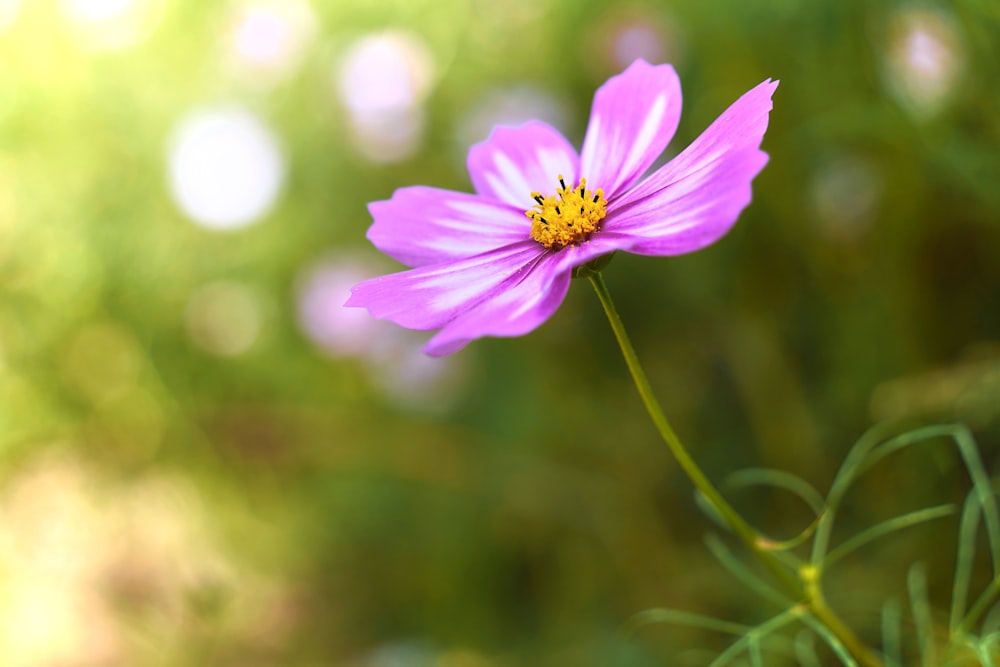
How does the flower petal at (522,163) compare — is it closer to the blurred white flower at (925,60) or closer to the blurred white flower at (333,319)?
the blurred white flower at (925,60)

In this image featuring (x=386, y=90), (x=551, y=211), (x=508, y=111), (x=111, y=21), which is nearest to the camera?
(x=551, y=211)

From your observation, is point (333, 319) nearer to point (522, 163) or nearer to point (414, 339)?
point (414, 339)

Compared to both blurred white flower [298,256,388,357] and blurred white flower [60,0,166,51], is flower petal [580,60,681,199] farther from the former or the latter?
blurred white flower [60,0,166,51]

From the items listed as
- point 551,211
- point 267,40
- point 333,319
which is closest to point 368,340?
point 333,319

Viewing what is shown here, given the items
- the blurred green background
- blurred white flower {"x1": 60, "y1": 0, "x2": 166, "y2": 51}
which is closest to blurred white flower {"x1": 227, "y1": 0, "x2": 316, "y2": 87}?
the blurred green background

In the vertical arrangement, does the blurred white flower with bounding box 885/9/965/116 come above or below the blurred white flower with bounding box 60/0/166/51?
below

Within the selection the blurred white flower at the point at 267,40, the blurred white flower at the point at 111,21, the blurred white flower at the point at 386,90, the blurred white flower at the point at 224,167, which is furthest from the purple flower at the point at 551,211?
the blurred white flower at the point at 111,21

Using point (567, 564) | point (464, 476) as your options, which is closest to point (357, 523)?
point (464, 476)
